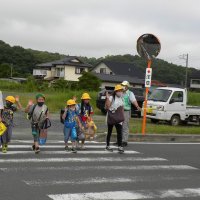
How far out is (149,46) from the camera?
1430 cm

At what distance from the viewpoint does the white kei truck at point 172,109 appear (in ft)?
67.6

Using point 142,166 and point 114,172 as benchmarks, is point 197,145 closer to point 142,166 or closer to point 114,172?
point 142,166

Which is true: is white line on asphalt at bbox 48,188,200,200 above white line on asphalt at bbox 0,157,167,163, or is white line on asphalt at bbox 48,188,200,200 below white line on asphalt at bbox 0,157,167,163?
below

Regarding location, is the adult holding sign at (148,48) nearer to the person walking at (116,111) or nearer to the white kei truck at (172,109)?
the person walking at (116,111)

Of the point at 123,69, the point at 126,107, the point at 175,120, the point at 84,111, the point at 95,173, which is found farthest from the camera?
the point at 123,69

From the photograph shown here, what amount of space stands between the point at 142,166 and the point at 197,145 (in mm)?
4636

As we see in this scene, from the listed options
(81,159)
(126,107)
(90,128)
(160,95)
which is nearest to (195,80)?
(160,95)

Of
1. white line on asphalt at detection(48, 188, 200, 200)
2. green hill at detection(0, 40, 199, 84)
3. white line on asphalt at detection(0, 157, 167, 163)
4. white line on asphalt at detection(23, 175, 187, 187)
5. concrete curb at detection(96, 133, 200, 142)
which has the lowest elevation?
white line on asphalt at detection(48, 188, 200, 200)

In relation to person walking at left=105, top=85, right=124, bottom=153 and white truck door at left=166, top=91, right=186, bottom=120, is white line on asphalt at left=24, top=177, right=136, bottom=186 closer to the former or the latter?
person walking at left=105, top=85, right=124, bottom=153

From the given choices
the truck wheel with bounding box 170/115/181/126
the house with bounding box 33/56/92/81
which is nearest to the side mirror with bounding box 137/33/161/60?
the truck wheel with bounding box 170/115/181/126

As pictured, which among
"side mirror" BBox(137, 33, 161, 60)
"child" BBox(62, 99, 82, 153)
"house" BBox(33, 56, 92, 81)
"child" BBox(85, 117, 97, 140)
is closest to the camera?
"child" BBox(62, 99, 82, 153)

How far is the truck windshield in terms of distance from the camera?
2086 cm

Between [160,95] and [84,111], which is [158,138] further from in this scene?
[160,95]

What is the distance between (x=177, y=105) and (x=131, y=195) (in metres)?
14.4
